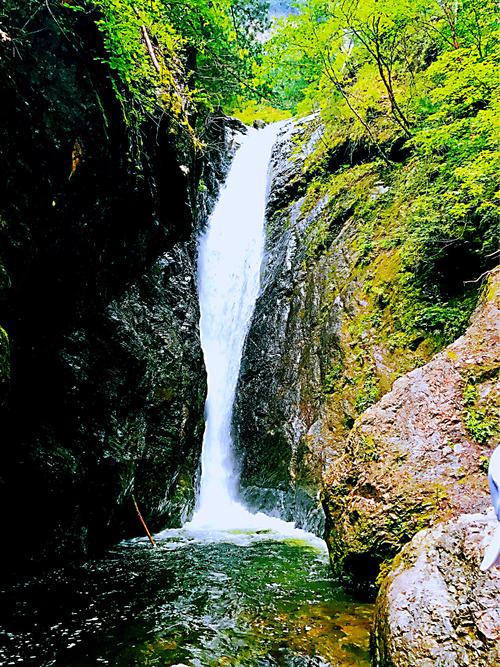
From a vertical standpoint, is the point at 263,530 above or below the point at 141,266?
below

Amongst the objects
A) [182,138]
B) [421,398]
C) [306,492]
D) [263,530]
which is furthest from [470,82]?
[263,530]

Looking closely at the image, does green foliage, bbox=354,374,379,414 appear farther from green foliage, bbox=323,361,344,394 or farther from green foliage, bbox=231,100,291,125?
green foliage, bbox=231,100,291,125

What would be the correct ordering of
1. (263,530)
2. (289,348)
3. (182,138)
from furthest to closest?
(289,348) → (263,530) → (182,138)

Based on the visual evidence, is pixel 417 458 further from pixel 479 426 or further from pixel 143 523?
pixel 143 523

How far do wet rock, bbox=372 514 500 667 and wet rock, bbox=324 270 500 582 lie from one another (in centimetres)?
95

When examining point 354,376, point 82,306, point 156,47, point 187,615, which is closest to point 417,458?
point 187,615

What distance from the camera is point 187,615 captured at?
165 inches

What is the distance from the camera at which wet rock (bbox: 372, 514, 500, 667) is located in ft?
8.39

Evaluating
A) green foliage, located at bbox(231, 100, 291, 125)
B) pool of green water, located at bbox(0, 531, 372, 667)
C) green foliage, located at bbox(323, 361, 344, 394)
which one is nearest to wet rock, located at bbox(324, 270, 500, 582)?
pool of green water, located at bbox(0, 531, 372, 667)

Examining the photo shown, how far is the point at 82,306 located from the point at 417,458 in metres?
4.44

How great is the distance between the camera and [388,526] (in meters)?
4.25

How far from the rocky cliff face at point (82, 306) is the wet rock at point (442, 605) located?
3.35 m

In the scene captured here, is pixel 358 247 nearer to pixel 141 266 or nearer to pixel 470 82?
pixel 470 82

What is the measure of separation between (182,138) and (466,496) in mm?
5946
